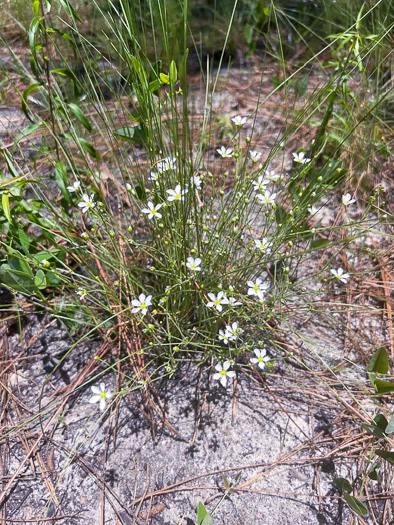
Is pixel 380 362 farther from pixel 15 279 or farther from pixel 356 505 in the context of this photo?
pixel 15 279

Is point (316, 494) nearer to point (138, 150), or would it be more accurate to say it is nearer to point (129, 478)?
point (129, 478)

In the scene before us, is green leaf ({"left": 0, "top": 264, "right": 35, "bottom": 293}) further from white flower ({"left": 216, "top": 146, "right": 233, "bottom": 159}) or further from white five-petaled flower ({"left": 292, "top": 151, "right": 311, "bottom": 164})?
white five-petaled flower ({"left": 292, "top": 151, "right": 311, "bottom": 164})

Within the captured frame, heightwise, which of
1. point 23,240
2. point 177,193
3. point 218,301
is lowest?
point 218,301

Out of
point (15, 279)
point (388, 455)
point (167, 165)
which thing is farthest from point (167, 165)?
point (388, 455)

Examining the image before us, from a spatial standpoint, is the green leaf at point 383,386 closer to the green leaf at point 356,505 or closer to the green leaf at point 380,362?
the green leaf at point 380,362

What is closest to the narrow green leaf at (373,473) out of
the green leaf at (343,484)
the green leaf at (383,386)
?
the green leaf at (343,484)

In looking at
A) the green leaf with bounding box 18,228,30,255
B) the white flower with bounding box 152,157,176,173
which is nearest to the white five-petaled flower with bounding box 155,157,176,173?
the white flower with bounding box 152,157,176,173

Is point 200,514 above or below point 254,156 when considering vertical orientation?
below
